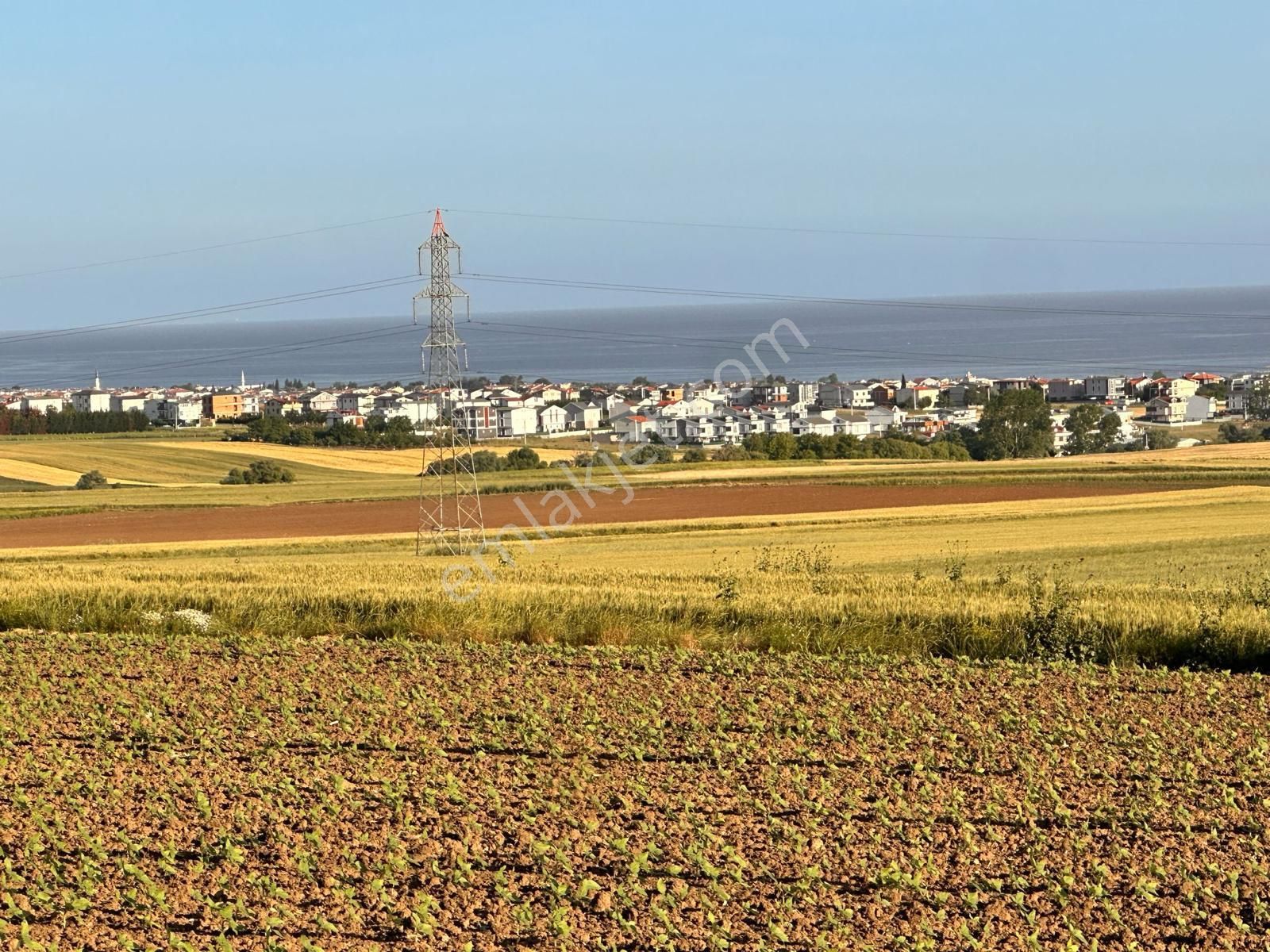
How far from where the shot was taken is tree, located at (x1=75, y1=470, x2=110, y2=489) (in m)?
55.9

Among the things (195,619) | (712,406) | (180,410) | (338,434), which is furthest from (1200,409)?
(195,619)

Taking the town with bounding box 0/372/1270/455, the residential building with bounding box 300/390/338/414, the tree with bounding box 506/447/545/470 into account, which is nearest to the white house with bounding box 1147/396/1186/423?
the town with bounding box 0/372/1270/455

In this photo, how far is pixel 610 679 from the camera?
13.7 metres

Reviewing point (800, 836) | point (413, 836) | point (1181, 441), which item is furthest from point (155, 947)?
point (1181, 441)

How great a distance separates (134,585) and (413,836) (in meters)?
12.2

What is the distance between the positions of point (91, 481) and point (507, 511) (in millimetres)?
23262

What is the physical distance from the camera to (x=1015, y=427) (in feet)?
272

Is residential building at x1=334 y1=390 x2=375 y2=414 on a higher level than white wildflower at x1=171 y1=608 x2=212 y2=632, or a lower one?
higher

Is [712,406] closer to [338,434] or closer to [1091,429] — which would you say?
[1091,429]

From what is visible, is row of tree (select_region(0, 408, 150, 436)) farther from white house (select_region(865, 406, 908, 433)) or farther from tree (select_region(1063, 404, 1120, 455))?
tree (select_region(1063, 404, 1120, 455))

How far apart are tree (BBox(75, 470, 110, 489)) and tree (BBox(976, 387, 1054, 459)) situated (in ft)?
153

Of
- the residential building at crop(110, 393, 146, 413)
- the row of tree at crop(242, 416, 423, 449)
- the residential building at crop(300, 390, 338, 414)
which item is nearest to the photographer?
the row of tree at crop(242, 416, 423, 449)

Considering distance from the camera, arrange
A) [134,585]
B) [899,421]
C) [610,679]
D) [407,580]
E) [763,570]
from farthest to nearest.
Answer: [899,421] → [763,570] → [407,580] → [134,585] → [610,679]

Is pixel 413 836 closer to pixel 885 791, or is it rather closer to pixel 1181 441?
pixel 885 791
